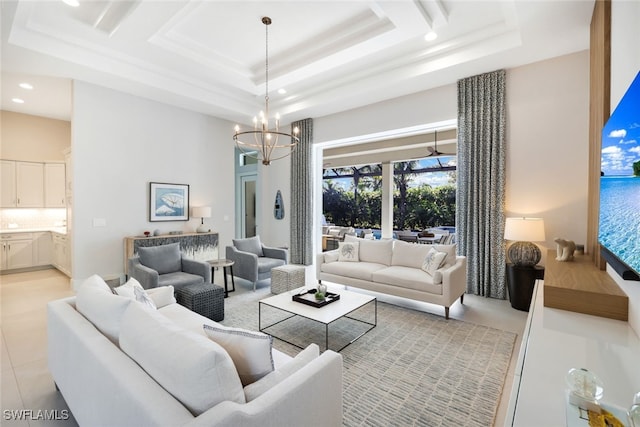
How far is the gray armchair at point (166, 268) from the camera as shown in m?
3.82

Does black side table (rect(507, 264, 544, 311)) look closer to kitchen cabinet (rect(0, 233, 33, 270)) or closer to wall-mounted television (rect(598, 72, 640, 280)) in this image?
wall-mounted television (rect(598, 72, 640, 280))

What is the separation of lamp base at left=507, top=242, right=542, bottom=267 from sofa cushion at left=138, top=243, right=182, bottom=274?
468cm

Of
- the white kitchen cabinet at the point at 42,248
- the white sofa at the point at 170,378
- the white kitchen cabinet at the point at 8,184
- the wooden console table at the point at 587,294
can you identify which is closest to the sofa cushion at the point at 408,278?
the wooden console table at the point at 587,294

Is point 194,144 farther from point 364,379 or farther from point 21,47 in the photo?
point 364,379

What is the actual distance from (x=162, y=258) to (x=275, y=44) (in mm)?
3438

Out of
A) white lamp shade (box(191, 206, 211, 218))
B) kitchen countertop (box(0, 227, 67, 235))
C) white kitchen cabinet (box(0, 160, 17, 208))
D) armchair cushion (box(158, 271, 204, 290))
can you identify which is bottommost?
armchair cushion (box(158, 271, 204, 290))

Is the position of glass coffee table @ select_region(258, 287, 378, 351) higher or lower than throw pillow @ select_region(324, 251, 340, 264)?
lower

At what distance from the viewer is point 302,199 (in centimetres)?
684

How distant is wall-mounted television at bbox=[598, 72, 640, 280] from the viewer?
1397 millimetres

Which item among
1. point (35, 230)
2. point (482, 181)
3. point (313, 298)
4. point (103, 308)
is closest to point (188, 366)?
point (103, 308)

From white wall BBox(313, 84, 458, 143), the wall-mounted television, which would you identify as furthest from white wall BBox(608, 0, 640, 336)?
white wall BBox(313, 84, 458, 143)

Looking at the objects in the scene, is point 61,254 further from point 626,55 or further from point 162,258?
point 626,55

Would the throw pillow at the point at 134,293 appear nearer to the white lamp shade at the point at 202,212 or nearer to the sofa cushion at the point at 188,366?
the sofa cushion at the point at 188,366

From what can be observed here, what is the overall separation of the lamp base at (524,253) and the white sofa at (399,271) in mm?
757
